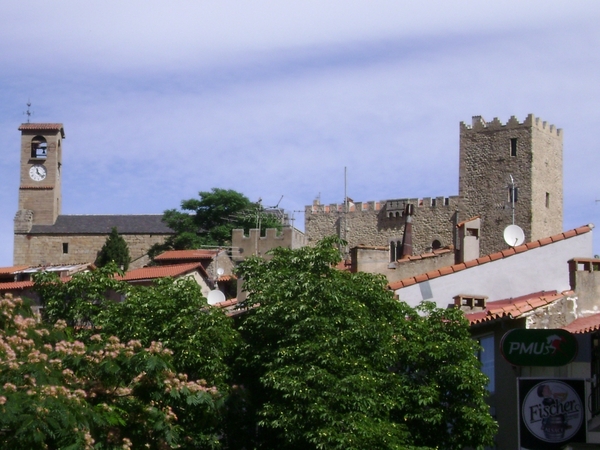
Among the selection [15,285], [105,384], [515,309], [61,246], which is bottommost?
[105,384]

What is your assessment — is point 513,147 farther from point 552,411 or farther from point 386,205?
point 552,411

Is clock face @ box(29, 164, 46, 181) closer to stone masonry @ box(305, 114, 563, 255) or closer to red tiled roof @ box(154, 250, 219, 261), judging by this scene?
stone masonry @ box(305, 114, 563, 255)

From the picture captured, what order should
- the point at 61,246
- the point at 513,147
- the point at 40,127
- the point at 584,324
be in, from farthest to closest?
the point at 40,127 → the point at 61,246 → the point at 513,147 → the point at 584,324

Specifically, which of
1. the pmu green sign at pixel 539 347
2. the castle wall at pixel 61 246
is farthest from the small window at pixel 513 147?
the pmu green sign at pixel 539 347

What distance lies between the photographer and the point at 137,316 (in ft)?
83.6

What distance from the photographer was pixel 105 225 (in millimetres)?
100938

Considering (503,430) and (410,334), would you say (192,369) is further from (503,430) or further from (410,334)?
(503,430)

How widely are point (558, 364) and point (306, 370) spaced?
6.37 metres

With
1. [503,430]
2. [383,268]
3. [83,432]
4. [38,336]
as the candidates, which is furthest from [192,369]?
[383,268]

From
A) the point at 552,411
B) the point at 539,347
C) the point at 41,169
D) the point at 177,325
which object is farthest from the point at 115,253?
the point at 552,411

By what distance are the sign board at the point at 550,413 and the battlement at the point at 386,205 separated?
60.0 meters

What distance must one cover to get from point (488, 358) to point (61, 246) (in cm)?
7718

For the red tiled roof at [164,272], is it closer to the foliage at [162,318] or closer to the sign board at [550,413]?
the foliage at [162,318]

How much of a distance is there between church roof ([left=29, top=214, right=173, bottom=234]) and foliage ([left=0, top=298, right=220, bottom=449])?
7500 centimetres
